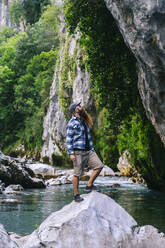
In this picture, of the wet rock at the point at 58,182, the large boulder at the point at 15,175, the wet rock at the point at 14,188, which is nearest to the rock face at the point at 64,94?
the wet rock at the point at 58,182

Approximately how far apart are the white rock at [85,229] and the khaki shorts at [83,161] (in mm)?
596

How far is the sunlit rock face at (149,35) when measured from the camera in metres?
6.16

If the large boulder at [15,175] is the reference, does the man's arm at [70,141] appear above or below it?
above

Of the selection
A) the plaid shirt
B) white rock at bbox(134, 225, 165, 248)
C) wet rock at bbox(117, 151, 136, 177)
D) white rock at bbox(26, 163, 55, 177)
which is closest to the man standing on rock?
the plaid shirt

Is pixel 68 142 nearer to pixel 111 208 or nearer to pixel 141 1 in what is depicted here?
pixel 111 208

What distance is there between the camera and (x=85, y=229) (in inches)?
190

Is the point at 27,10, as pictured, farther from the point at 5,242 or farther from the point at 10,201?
the point at 5,242

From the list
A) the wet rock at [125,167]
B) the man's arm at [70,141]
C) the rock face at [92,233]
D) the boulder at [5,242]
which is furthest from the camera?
the wet rock at [125,167]

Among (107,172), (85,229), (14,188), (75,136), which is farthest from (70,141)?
(107,172)

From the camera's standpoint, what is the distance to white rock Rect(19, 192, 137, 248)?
473 centimetres

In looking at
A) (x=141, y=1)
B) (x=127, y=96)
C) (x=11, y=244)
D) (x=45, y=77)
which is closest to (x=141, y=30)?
(x=141, y=1)

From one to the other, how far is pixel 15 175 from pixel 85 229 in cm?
1011

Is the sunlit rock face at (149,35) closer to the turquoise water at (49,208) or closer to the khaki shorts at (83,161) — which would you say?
the turquoise water at (49,208)

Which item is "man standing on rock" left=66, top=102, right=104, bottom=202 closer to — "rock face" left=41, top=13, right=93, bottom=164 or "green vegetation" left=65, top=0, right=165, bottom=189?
"green vegetation" left=65, top=0, right=165, bottom=189
